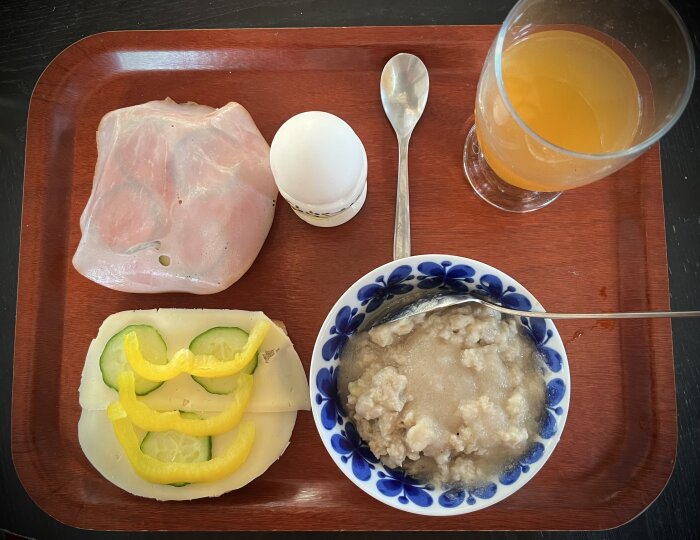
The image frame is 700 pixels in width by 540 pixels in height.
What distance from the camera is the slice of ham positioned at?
1.22 m

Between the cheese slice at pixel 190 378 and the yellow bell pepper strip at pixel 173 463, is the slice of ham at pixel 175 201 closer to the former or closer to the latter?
the cheese slice at pixel 190 378

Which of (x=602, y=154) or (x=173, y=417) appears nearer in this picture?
(x=602, y=154)

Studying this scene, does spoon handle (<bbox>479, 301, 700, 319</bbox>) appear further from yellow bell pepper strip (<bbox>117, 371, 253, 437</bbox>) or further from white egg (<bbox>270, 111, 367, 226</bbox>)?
yellow bell pepper strip (<bbox>117, 371, 253, 437</bbox>)

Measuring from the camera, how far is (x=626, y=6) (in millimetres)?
1026

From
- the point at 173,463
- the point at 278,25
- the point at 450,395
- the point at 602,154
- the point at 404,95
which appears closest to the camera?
the point at 602,154

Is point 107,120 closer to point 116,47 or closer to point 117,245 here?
point 116,47

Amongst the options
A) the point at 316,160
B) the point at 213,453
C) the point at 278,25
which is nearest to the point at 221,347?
the point at 213,453

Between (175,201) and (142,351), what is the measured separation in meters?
0.33

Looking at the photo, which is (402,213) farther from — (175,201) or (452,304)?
(175,201)

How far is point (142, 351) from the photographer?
120cm

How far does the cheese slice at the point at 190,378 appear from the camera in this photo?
1199mm

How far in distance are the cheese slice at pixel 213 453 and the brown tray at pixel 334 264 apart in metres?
0.03

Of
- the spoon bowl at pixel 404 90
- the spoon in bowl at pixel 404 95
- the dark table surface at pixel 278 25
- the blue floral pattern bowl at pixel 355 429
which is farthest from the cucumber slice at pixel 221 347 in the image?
the spoon bowl at pixel 404 90

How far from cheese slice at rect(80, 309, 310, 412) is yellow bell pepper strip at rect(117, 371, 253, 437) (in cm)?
5
